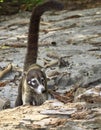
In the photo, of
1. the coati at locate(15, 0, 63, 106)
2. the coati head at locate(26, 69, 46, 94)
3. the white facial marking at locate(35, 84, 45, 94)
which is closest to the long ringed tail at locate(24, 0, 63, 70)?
the coati at locate(15, 0, 63, 106)

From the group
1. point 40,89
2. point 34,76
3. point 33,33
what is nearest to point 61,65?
point 33,33

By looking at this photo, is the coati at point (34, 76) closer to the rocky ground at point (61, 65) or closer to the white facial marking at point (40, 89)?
the white facial marking at point (40, 89)

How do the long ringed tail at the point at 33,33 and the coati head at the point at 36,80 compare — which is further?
the long ringed tail at the point at 33,33

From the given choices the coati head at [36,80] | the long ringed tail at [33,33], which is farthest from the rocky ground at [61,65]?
the long ringed tail at [33,33]

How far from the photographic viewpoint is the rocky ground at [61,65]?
347 cm

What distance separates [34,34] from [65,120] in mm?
1715

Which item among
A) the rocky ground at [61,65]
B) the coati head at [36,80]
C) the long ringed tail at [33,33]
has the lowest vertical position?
the rocky ground at [61,65]

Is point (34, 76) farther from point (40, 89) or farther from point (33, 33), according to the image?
point (33, 33)

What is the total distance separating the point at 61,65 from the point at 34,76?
203 centimetres

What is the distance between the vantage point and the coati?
14.3 ft

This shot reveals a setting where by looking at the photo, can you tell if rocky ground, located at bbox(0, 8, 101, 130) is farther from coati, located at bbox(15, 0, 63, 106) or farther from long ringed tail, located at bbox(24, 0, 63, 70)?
long ringed tail, located at bbox(24, 0, 63, 70)

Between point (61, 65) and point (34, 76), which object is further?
point (61, 65)

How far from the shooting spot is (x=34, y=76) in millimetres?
4410

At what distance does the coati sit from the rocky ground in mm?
306
